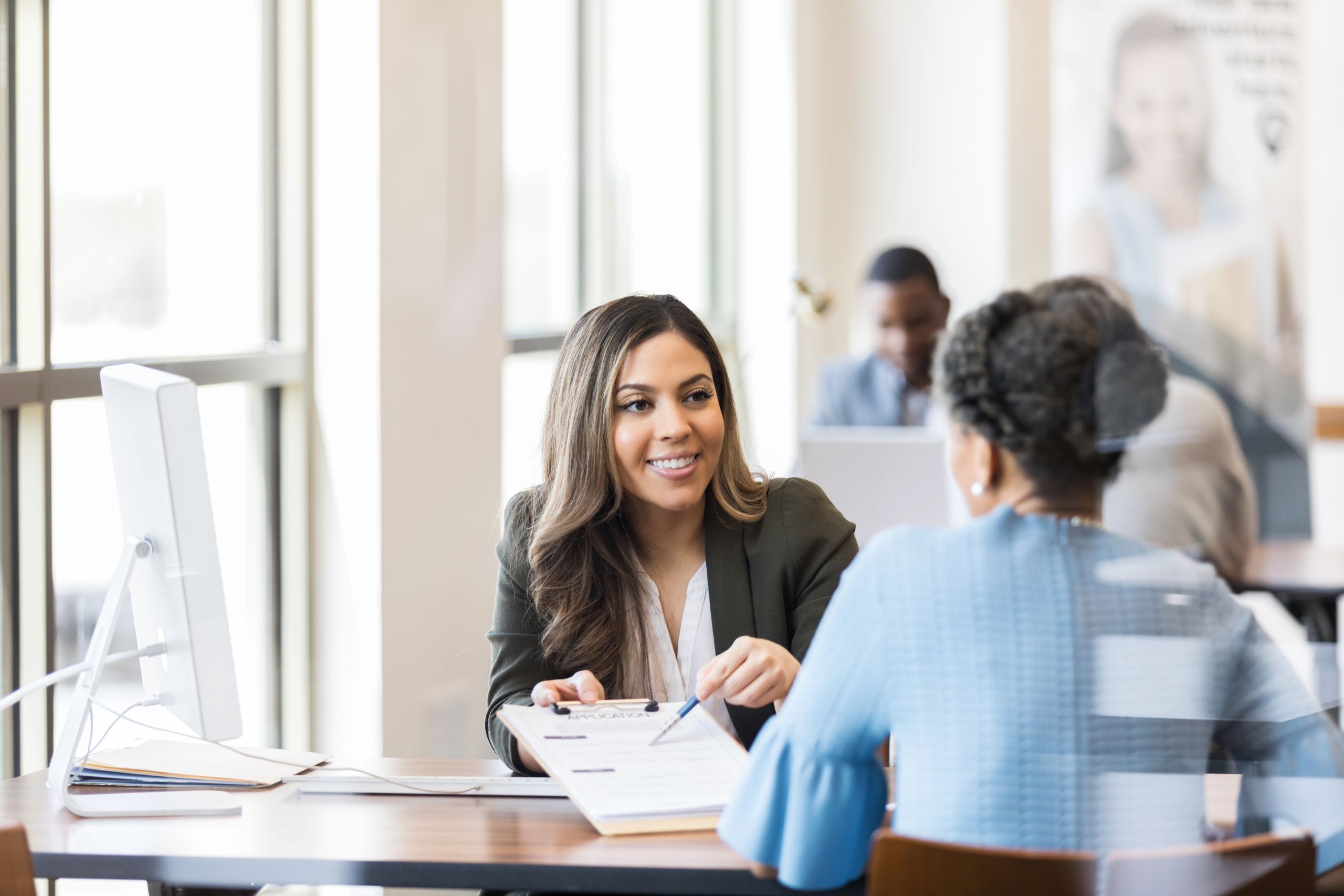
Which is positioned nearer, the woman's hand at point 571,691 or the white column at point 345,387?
the woman's hand at point 571,691

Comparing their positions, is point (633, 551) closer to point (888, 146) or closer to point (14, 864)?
point (14, 864)

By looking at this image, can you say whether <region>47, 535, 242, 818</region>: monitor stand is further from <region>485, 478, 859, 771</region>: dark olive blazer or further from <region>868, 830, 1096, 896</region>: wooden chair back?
<region>868, 830, 1096, 896</region>: wooden chair back

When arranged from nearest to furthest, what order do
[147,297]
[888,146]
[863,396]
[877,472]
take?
[147,297], [877,472], [863,396], [888,146]

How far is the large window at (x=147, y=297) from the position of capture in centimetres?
179

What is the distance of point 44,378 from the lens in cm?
180

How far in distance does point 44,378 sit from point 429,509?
78 cm

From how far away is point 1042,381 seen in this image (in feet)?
3.58

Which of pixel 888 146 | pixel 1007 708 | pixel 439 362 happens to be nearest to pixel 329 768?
pixel 1007 708

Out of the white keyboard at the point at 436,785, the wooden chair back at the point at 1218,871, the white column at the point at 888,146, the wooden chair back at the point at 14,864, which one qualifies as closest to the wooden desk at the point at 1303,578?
the wooden chair back at the point at 1218,871

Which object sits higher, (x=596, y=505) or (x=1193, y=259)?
(x=1193, y=259)

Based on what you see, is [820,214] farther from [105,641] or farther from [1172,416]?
[105,641]

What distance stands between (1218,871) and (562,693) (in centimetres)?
68

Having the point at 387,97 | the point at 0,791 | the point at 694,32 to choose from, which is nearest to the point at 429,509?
the point at 387,97

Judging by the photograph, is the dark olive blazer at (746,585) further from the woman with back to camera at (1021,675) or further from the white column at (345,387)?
→ the white column at (345,387)
